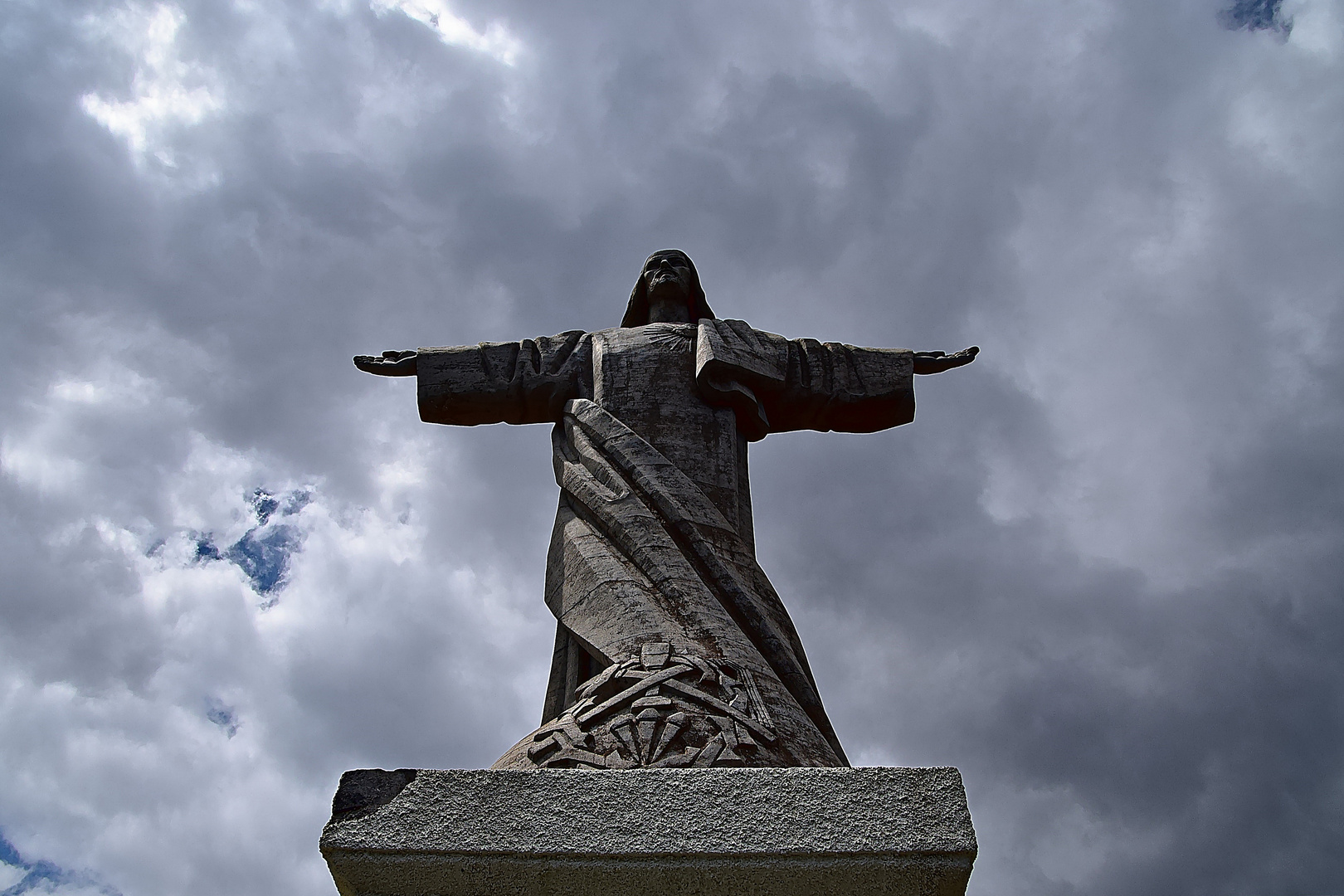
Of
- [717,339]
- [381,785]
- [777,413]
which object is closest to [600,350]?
[717,339]

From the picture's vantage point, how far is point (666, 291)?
20.6 feet

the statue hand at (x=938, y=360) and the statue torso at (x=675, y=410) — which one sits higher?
the statue hand at (x=938, y=360)

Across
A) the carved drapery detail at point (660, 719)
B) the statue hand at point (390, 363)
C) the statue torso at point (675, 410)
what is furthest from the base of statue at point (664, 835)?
the statue hand at point (390, 363)

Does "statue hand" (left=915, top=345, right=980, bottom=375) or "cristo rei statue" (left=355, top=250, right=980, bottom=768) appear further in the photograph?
"statue hand" (left=915, top=345, right=980, bottom=375)

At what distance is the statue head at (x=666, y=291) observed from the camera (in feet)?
20.6

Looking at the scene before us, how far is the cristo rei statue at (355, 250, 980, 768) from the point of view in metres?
3.60

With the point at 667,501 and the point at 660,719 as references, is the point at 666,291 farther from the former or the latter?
the point at 660,719

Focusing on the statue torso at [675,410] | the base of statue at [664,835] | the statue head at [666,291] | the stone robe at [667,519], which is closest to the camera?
the base of statue at [664,835]

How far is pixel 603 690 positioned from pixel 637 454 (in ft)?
4.68

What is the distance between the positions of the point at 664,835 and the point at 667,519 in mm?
1972

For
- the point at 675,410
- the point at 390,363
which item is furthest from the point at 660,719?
the point at 390,363

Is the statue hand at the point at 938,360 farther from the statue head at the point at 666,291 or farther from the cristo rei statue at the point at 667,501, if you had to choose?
the statue head at the point at 666,291

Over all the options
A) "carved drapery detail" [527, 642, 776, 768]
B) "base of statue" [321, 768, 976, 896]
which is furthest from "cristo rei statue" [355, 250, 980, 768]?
"base of statue" [321, 768, 976, 896]

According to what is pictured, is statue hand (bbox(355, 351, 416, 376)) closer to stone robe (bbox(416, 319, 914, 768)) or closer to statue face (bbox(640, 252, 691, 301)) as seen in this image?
stone robe (bbox(416, 319, 914, 768))
